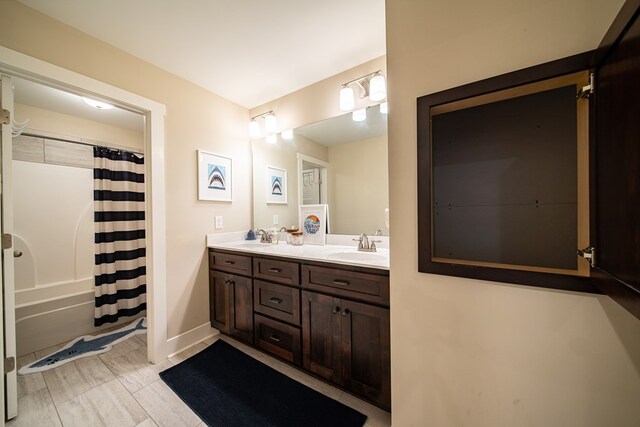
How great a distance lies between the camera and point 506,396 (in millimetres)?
889

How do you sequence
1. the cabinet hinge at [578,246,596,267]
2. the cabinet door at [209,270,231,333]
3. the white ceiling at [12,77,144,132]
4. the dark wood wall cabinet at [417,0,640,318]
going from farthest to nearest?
the cabinet door at [209,270,231,333] < the white ceiling at [12,77,144,132] < the cabinet hinge at [578,246,596,267] < the dark wood wall cabinet at [417,0,640,318]

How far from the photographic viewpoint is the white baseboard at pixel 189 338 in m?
1.91

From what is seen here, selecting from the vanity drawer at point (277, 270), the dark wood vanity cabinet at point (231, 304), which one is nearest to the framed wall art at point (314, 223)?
the vanity drawer at point (277, 270)

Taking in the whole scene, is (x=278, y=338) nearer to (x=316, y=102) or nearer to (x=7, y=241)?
(x=7, y=241)

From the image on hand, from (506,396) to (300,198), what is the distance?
1929 millimetres

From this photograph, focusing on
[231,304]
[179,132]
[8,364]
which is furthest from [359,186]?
[8,364]

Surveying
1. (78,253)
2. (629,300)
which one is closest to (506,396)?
(629,300)

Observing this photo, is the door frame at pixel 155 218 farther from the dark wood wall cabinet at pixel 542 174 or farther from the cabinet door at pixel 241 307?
the dark wood wall cabinet at pixel 542 174

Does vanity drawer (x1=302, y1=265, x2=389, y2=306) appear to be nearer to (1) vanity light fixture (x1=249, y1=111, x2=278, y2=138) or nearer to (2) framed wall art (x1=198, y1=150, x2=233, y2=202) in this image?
(2) framed wall art (x1=198, y1=150, x2=233, y2=202)

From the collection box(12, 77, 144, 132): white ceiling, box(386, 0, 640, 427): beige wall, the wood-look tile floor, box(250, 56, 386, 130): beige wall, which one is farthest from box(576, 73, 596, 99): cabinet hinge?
box(12, 77, 144, 132): white ceiling

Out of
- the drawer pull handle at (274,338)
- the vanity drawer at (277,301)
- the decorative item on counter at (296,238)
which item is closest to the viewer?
the vanity drawer at (277,301)

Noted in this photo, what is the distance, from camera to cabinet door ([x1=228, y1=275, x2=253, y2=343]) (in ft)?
6.15

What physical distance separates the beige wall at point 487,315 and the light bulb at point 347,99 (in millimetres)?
722

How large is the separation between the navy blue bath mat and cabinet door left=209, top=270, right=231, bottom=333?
320 millimetres
